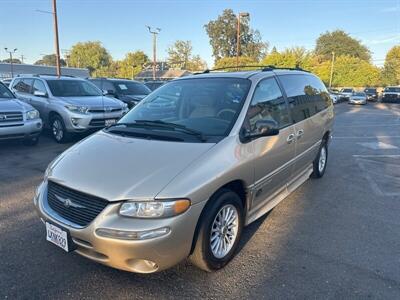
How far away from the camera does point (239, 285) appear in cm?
287

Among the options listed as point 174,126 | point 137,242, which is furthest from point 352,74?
point 137,242

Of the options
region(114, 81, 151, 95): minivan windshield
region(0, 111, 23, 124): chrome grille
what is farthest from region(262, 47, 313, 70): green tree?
region(0, 111, 23, 124): chrome grille

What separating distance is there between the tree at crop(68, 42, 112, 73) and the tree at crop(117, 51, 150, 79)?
12132mm

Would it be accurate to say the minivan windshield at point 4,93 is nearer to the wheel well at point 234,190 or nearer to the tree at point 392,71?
the wheel well at point 234,190

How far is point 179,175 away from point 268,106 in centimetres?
172

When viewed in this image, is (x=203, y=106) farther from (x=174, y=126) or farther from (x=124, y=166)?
(x=124, y=166)

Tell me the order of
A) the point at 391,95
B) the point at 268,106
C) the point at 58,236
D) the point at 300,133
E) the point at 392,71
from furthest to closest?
the point at 392,71
the point at 391,95
the point at 300,133
the point at 268,106
the point at 58,236

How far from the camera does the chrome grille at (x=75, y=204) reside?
261 cm

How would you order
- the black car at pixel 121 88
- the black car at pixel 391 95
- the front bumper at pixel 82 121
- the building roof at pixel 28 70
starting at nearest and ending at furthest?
1. the front bumper at pixel 82 121
2. the black car at pixel 121 88
3. the black car at pixel 391 95
4. the building roof at pixel 28 70

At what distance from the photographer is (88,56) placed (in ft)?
325

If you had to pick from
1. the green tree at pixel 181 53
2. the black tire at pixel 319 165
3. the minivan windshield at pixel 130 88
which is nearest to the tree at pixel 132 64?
the green tree at pixel 181 53

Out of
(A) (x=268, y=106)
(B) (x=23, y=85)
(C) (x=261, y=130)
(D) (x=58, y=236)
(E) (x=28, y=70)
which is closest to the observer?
(D) (x=58, y=236)

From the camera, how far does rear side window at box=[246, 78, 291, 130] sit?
3.58m

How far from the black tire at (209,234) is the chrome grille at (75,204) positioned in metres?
0.81
